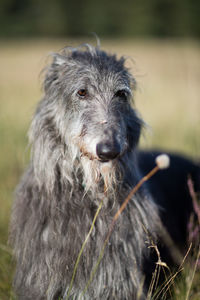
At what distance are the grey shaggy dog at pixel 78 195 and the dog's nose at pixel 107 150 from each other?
0.32 m

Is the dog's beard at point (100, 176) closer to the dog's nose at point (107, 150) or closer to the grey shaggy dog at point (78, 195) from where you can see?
the grey shaggy dog at point (78, 195)

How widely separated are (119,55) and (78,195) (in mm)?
18232

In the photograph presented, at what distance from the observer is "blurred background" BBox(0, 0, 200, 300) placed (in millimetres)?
6314

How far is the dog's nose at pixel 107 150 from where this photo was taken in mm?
2648

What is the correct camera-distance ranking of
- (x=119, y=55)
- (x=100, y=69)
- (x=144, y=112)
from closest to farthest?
(x=100, y=69), (x=144, y=112), (x=119, y=55)

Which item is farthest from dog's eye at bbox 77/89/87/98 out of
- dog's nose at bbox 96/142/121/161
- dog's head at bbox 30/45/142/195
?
dog's nose at bbox 96/142/121/161

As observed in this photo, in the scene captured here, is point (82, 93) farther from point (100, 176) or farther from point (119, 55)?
point (119, 55)

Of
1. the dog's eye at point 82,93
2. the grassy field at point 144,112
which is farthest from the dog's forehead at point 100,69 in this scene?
the grassy field at point 144,112

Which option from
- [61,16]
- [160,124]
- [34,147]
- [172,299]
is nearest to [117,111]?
[34,147]

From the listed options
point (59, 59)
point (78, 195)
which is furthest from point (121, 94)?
point (78, 195)

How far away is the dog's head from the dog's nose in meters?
0.18

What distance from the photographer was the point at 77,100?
10.5 ft

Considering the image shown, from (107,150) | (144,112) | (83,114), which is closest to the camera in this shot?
(107,150)

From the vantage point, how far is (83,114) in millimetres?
3129
